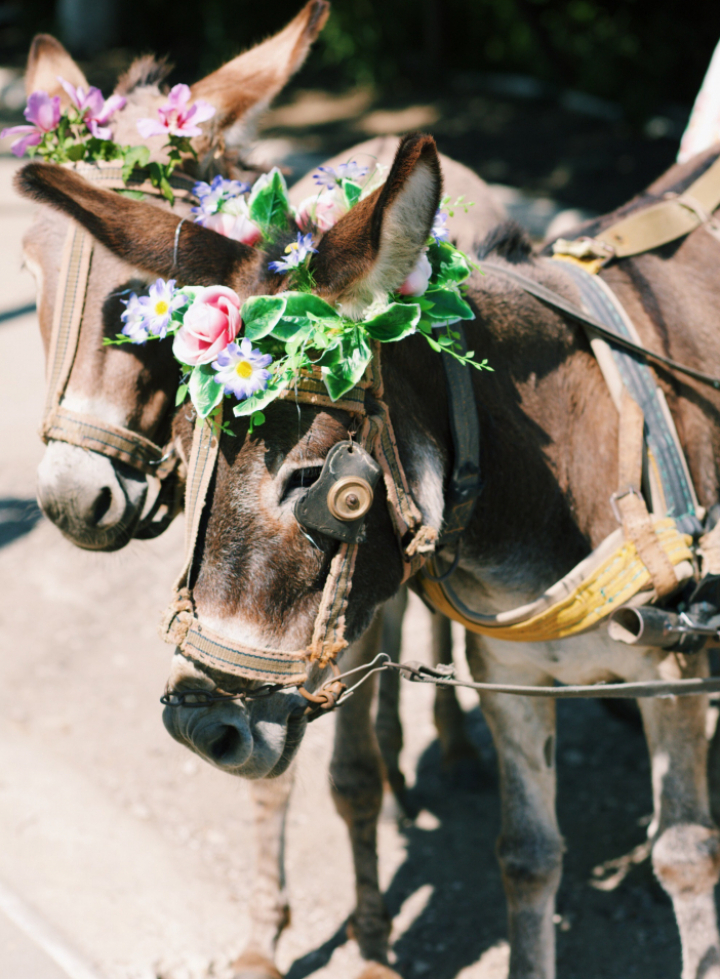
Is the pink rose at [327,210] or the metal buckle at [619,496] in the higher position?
the pink rose at [327,210]

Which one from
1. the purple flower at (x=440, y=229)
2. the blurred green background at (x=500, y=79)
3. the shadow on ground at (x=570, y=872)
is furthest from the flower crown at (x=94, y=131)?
the blurred green background at (x=500, y=79)

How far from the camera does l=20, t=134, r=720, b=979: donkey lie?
1725 millimetres

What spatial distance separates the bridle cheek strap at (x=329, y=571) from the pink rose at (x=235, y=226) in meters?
0.40

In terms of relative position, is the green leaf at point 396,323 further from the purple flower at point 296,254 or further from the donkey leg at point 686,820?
the donkey leg at point 686,820

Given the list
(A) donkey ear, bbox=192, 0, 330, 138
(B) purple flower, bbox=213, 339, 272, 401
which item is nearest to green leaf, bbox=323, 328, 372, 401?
(B) purple flower, bbox=213, 339, 272, 401

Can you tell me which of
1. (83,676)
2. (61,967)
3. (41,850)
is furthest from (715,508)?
(83,676)

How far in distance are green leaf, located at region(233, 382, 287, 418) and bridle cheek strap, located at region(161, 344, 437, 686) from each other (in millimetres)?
27

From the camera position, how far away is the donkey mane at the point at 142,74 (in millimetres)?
2986

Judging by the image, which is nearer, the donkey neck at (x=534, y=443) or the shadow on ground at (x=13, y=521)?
the donkey neck at (x=534, y=443)

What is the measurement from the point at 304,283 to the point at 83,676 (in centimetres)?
347

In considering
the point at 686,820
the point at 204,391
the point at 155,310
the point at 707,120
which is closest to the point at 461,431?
the point at 204,391

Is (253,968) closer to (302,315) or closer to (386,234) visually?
(302,315)

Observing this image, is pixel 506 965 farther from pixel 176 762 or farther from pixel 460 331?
pixel 460 331

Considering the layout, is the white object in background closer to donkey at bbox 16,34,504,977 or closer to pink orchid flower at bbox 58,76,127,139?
donkey at bbox 16,34,504,977
